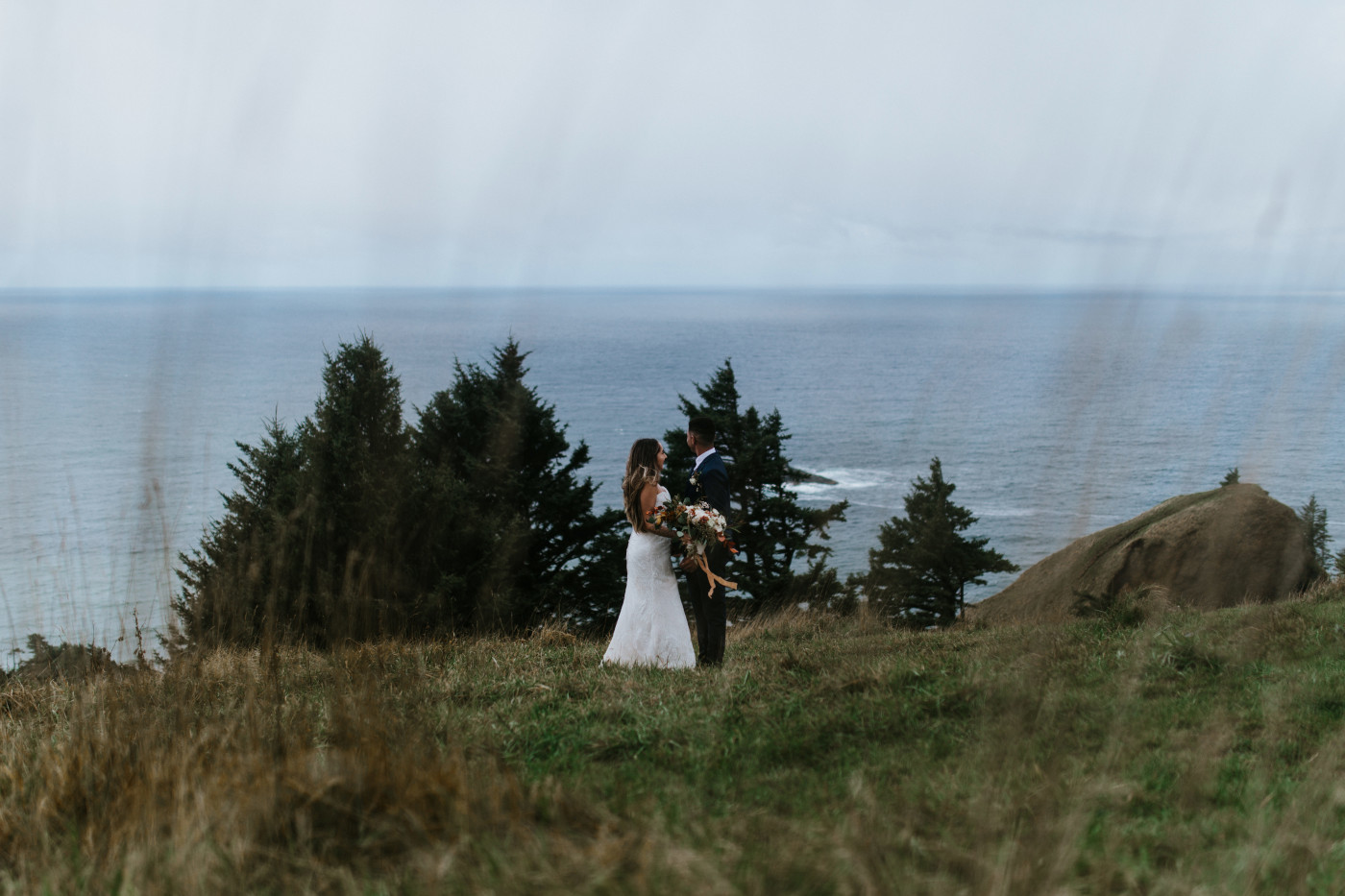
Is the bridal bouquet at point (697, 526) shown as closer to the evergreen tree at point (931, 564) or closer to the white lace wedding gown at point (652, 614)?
the white lace wedding gown at point (652, 614)

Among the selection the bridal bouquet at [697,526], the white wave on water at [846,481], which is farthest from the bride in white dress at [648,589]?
the white wave on water at [846,481]

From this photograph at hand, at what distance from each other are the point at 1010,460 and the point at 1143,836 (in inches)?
2466

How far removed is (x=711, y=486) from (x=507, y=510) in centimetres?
2230

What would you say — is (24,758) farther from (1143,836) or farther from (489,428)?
(489,428)

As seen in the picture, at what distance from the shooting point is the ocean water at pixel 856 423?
22.5 feet

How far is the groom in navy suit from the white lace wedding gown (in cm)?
20

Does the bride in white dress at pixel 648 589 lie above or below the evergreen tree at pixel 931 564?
above

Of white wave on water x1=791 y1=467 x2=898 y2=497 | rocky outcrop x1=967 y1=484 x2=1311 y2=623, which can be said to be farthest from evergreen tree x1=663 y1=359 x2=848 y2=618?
white wave on water x1=791 y1=467 x2=898 y2=497

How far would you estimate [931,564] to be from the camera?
2884cm

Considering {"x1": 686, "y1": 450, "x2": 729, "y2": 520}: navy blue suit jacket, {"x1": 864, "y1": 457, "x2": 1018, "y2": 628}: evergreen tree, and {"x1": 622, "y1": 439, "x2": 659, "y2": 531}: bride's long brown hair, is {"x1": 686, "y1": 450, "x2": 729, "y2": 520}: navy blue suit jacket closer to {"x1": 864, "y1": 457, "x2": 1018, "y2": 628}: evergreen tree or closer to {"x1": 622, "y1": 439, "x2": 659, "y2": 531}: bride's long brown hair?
{"x1": 622, "y1": 439, "x2": 659, "y2": 531}: bride's long brown hair

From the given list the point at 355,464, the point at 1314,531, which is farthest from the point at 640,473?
→ the point at 355,464

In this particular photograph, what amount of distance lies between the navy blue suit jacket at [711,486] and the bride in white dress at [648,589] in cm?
30

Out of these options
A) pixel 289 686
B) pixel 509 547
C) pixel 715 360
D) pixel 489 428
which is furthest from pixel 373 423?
pixel 715 360

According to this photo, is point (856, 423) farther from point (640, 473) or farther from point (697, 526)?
point (697, 526)
